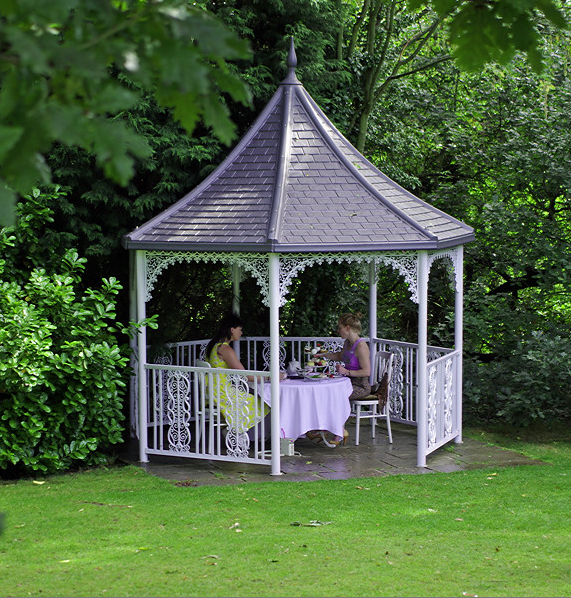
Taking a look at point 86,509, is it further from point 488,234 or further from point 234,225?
point 488,234

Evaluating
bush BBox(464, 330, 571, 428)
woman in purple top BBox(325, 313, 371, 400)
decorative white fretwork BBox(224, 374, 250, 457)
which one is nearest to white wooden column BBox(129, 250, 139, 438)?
decorative white fretwork BBox(224, 374, 250, 457)

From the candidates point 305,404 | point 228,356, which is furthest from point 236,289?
point 305,404

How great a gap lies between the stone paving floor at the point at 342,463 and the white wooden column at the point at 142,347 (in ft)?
0.85

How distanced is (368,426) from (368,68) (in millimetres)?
6144

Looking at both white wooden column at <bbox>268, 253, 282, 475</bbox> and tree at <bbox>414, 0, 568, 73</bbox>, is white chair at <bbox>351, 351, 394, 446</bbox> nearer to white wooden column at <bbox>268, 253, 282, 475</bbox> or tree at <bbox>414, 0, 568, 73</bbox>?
white wooden column at <bbox>268, 253, 282, 475</bbox>

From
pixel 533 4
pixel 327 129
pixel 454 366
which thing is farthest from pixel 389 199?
pixel 533 4

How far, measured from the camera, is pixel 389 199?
969 cm

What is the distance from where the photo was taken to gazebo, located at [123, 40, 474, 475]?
29.2ft

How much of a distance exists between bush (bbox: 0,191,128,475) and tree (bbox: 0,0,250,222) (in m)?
6.20

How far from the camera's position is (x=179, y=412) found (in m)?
9.34

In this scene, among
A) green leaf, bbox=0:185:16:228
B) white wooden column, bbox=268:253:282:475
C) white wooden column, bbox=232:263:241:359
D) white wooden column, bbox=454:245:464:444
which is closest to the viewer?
green leaf, bbox=0:185:16:228

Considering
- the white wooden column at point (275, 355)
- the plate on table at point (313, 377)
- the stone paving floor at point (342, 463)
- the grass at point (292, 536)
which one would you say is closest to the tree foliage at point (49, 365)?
the grass at point (292, 536)

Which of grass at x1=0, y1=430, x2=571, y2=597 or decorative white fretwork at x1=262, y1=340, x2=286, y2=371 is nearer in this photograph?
grass at x1=0, y1=430, x2=571, y2=597

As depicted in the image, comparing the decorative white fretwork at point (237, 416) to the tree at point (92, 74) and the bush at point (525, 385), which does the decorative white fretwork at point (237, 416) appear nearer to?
the bush at point (525, 385)
